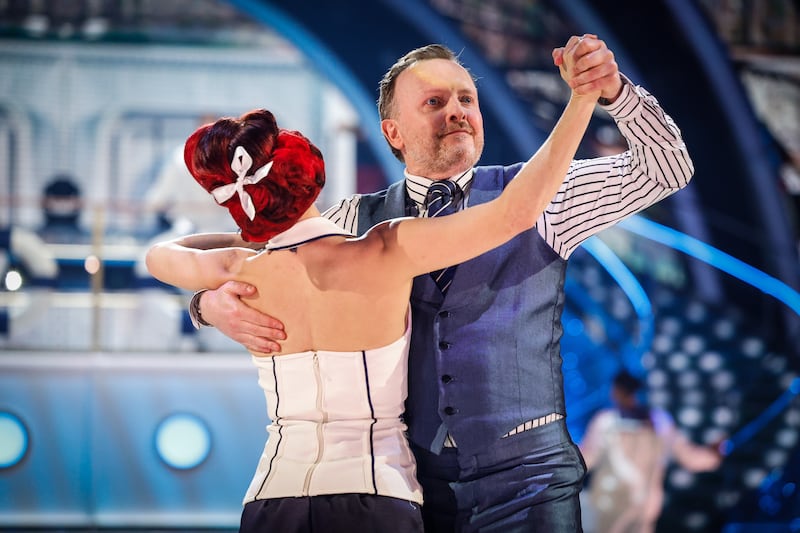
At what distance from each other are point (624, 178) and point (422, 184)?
0.45m

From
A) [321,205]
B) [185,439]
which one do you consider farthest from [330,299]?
[321,205]

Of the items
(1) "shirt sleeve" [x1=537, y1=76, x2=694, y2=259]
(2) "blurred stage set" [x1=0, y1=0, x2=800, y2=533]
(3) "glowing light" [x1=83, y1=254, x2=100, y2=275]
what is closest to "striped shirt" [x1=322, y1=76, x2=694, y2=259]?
(1) "shirt sleeve" [x1=537, y1=76, x2=694, y2=259]

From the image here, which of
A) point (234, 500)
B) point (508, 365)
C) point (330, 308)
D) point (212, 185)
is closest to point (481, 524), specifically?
point (508, 365)

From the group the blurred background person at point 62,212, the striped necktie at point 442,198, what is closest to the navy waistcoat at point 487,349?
the striped necktie at point 442,198

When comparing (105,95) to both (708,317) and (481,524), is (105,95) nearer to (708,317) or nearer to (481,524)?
(708,317)

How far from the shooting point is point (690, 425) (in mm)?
5676

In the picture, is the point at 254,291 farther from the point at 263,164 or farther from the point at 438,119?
the point at 438,119

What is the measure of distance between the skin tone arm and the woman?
0.09 feet

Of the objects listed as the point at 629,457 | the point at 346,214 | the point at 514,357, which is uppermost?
the point at 346,214

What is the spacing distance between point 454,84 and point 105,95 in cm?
602

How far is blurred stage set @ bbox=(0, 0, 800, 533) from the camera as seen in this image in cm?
520

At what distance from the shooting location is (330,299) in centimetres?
160

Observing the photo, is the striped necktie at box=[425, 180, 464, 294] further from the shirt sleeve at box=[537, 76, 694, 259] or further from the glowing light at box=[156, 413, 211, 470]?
the glowing light at box=[156, 413, 211, 470]

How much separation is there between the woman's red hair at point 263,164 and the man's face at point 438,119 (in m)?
0.44
